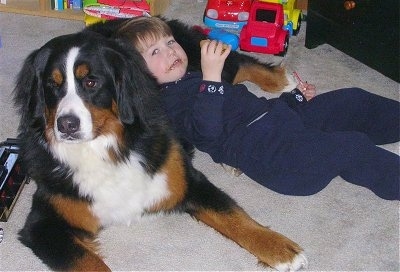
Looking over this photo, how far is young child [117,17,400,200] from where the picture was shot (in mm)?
2314

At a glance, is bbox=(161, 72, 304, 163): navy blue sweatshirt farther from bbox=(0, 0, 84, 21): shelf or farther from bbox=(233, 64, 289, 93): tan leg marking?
bbox=(0, 0, 84, 21): shelf

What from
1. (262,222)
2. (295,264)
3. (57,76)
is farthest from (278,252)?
(57,76)

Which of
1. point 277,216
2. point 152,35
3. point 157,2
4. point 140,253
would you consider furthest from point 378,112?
point 157,2

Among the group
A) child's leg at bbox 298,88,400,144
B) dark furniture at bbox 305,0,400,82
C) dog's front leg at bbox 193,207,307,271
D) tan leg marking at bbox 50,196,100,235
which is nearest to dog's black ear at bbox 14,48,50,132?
tan leg marking at bbox 50,196,100,235

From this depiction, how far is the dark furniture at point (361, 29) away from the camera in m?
2.88

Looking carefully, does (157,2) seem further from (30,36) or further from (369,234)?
(369,234)

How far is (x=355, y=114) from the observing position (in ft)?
8.52

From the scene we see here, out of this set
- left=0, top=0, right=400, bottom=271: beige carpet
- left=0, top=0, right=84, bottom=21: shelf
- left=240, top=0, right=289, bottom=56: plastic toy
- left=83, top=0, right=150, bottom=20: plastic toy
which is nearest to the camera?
left=0, top=0, right=400, bottom=271: beige carpet

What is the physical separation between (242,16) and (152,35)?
0.95 m

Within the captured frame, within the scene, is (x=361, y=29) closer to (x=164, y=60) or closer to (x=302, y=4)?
(x=302, y=4)

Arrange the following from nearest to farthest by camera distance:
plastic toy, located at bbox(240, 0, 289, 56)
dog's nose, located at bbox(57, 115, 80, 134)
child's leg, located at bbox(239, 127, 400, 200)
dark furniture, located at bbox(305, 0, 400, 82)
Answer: dog's nose, located at bbox(57, 115, 80, 134), child's leg, located at bbox(239, 127, 400, 200), dark furniture, located at bbox(305, 0, 400, 82), plastic toy, located at bbox(240, 0, 289, 56)

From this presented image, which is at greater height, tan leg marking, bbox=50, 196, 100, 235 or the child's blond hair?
the child's blond hair

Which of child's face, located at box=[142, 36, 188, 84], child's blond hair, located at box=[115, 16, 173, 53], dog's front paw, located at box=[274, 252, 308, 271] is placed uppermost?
child's blond hair, located at box=[115, 16, 173, 53]

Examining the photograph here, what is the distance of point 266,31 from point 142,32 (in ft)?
2.85
